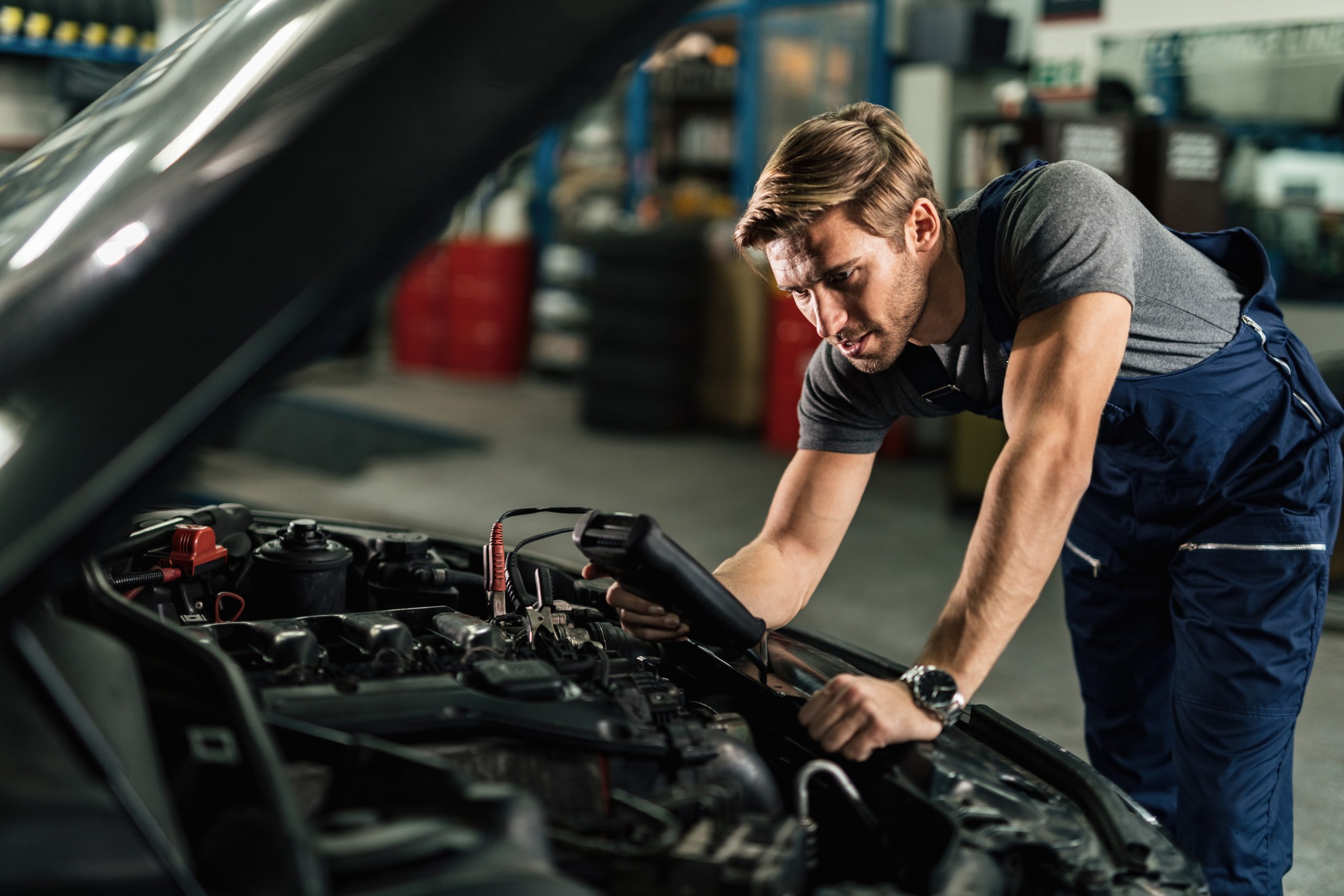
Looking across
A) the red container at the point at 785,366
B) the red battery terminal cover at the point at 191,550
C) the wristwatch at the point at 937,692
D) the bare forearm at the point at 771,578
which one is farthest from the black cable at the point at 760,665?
the red container at the point at 785,366

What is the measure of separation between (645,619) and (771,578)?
0.27 metres

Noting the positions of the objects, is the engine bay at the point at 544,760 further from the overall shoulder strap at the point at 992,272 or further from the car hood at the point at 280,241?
the overall shoulder strap at the point at 992,272

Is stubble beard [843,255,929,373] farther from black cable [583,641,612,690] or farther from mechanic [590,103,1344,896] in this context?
black cable [583,641,612,690]

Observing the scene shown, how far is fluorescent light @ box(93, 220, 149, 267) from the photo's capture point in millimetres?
1011

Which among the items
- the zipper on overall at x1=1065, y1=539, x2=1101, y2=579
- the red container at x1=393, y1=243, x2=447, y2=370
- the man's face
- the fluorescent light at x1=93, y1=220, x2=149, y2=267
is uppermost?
the fluorescent light at x1=93, y1=220, x2=149, y2=267

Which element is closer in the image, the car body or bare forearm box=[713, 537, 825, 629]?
the car body

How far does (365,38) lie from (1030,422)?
856 mm

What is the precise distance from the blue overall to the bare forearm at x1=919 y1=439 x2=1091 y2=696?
278 millimetres

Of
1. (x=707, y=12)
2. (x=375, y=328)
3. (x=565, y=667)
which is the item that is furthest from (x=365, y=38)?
(x=375, y=328)

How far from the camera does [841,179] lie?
1.49 m

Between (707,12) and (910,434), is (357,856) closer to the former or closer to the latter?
(910,434)

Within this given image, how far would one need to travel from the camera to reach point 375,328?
9.12m

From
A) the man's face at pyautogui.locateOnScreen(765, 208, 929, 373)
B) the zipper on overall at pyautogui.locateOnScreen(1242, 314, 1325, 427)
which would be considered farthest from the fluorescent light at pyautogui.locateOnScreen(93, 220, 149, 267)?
the zipper on overall at pyautogui.locateOnScreen(1242, 314, 1325, 427)

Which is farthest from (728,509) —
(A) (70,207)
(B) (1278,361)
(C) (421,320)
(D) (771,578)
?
(C) (421,320)
